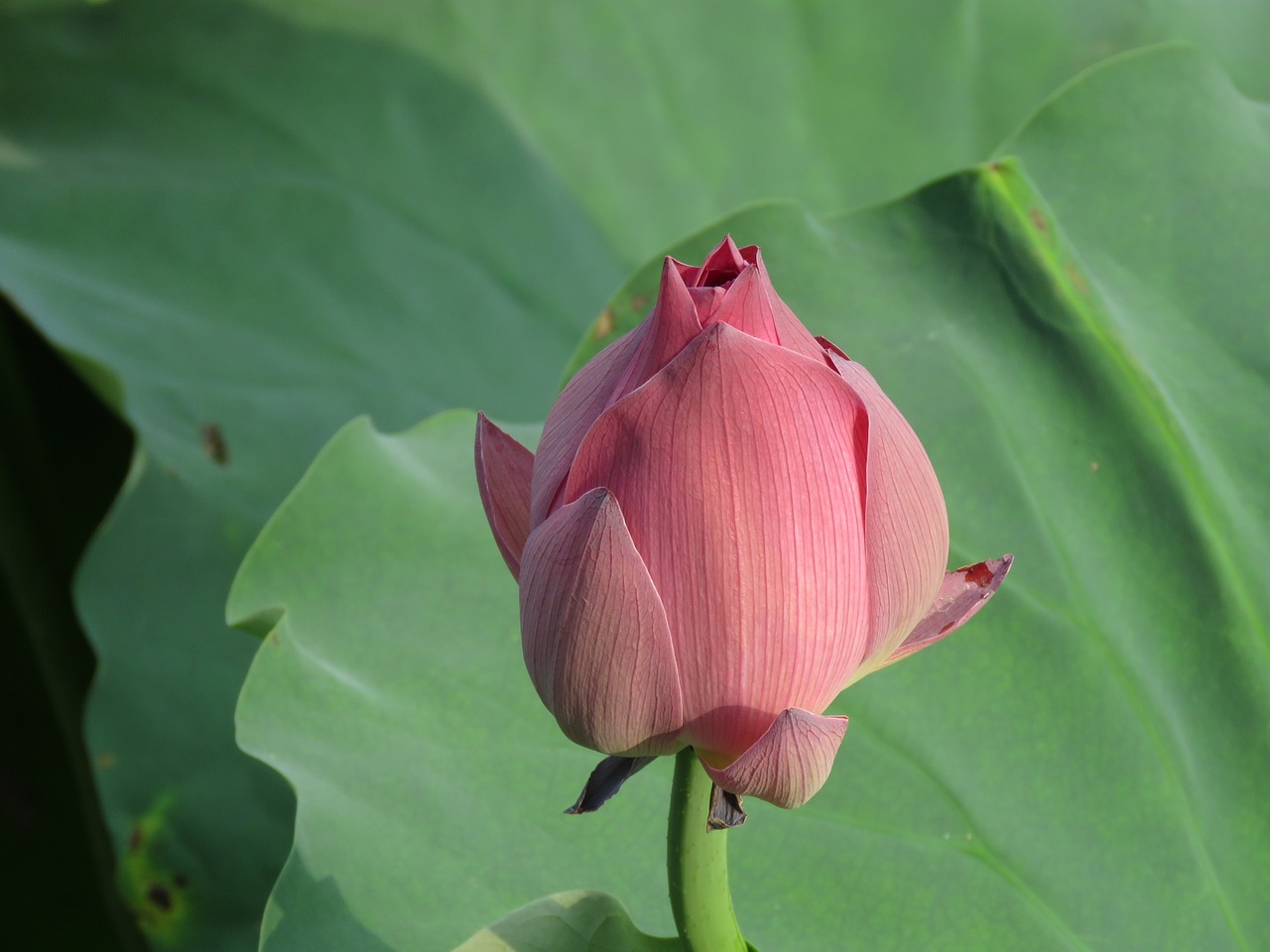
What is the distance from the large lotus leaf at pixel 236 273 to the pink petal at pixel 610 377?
78cm

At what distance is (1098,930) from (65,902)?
1.12 meters

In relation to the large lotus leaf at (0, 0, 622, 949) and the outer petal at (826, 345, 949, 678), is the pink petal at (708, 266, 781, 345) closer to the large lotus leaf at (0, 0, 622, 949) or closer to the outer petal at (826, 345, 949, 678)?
the outer petal at (826, 345, 949, 678)

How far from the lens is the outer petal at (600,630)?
13.0 inches

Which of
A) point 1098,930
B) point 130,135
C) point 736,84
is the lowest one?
point 1098,930

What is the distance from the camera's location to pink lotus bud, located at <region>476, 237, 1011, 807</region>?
1.09ft

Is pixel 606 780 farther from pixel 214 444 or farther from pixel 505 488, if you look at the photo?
pixel 214 444

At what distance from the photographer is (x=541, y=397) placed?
121cm

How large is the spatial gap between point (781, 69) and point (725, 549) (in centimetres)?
97

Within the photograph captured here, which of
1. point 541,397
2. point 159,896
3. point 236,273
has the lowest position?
point 159,896

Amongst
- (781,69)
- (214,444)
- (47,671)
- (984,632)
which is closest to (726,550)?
(984,632)

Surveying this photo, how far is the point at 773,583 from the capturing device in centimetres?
34

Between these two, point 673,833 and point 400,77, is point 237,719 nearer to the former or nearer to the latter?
point 673,833

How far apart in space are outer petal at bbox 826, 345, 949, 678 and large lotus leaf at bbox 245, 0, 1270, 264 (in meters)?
0.89

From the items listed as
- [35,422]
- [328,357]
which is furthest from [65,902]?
[328,357]
